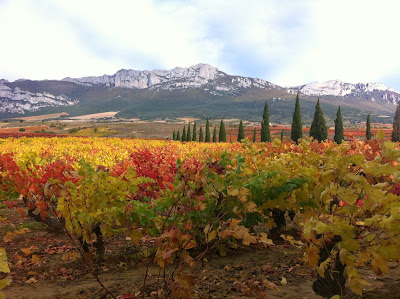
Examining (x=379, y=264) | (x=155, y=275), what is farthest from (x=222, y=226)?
(x=155, y=275)

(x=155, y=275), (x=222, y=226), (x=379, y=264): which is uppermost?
(x=222, y=226)

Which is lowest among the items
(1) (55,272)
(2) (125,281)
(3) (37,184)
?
(1) (55,272)

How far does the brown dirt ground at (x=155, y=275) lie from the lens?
3426 mm

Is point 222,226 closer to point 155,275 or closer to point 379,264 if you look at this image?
point 379,264

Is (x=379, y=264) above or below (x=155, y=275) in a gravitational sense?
above

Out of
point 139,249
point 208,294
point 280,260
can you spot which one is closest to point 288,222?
point 280,260

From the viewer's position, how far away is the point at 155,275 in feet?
13.4

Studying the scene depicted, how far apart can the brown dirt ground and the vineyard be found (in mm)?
29

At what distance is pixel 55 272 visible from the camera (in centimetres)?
475

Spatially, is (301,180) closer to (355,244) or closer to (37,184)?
(355,244)

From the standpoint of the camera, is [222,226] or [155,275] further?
[155,275]

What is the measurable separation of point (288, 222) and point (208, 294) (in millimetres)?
4004

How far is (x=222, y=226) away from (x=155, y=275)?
234 centimetres

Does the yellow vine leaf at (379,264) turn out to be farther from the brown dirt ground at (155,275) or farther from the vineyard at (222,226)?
the brown dirt ground at (155,275)
